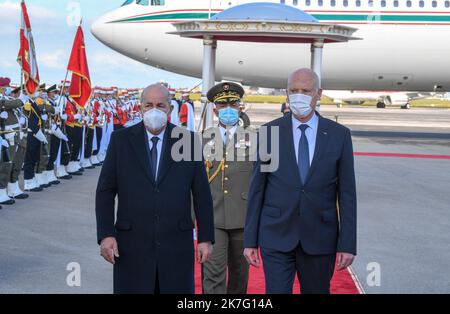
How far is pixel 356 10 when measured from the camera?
23922mm

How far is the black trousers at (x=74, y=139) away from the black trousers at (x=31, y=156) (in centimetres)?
270

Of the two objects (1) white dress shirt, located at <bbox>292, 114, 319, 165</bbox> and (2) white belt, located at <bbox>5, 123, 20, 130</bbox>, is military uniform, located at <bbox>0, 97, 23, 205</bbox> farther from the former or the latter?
(1) white dress shirt, located at <bbox>292, 114, 319, 165</bbox>

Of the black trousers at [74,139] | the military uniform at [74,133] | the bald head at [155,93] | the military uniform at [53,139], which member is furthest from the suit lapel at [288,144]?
the black trousers at [74,139]

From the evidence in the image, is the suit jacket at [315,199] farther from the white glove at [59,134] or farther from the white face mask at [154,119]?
the white glove at [59,134]

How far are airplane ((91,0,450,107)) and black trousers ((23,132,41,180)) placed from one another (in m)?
10.7

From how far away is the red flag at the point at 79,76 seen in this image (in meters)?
16.0

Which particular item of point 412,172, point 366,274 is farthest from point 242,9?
point 366,274

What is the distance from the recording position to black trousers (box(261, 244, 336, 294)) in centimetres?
483

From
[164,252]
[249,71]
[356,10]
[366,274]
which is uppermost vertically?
[356,10]

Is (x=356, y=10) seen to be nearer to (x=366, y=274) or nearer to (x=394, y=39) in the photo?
(x=394, y=39)

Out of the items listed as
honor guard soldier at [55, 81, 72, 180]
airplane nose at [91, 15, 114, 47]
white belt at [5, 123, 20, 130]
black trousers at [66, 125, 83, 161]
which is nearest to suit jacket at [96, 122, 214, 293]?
white belt at [5, 123, 20, 130]

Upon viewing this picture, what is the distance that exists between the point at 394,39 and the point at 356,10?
4.69 feet

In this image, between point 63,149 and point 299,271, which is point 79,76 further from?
point 299,271

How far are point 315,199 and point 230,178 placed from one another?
135cm
